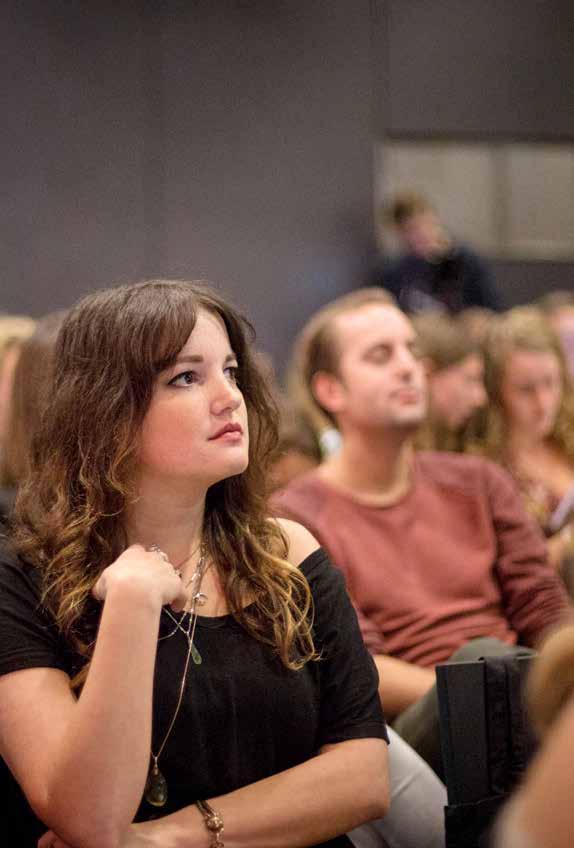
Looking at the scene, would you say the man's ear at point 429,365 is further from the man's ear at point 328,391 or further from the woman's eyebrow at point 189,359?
the woman's eyebrow at point 189,359

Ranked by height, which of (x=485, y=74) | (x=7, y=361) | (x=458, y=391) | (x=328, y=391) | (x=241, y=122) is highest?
(x=485, y=74)

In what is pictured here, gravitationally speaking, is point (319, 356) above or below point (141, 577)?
above

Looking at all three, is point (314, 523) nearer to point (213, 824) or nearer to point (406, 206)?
point (213, 824)

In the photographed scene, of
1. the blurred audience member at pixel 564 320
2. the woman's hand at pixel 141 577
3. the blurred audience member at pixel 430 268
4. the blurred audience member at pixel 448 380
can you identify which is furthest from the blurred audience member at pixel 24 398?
the blurred audience member at pixel 430 268

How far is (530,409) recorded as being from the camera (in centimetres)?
355

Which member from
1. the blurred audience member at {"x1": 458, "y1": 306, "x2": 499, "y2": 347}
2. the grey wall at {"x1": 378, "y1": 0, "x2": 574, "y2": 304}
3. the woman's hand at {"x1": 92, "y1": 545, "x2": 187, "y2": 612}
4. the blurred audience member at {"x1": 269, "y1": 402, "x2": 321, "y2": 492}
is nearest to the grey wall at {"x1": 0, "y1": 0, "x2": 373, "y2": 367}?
the grey wall at {"x1": 378, "y1": 0, "x2": 574, "y2": 304}

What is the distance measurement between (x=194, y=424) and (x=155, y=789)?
509mm

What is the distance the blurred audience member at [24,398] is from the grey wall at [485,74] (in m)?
4.43

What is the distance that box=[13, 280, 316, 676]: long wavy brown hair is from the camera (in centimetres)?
165

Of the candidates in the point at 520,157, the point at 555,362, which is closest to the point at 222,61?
the point at 520,157

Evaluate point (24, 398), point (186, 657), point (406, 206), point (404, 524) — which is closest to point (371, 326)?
point (404, 524)

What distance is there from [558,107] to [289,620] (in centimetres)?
570

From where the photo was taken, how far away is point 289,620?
168 centimetres

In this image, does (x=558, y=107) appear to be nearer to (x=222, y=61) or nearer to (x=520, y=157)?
(x=520, y=157)
